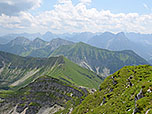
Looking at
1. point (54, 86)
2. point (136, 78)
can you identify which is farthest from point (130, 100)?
point (54, 86)

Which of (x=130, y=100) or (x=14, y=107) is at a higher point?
(x=14, y=107)

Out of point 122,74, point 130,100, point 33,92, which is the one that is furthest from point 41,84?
point 130,100

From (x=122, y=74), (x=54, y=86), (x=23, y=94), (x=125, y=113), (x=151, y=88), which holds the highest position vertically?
(x=23, y=94)

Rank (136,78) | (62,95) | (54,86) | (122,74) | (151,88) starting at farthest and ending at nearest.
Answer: (54,86)
(62,95)
(122,74)
(136,78)
(151,88)

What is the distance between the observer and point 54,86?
179875 millimetres

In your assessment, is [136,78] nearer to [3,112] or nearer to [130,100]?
[130,100]

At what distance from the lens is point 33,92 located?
180m

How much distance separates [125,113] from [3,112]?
7007 inches

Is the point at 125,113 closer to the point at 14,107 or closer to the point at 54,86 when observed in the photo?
the point at 54,86

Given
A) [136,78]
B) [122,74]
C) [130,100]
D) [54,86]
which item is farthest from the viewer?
[54,86]

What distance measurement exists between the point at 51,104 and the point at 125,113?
13522cm

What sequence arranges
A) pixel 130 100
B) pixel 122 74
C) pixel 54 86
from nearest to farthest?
pixel 130 100
pixel 122 74
pixel 54 86

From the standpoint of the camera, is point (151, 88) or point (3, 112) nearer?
point (151, 88)

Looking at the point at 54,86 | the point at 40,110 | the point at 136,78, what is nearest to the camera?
the point at 136,78
